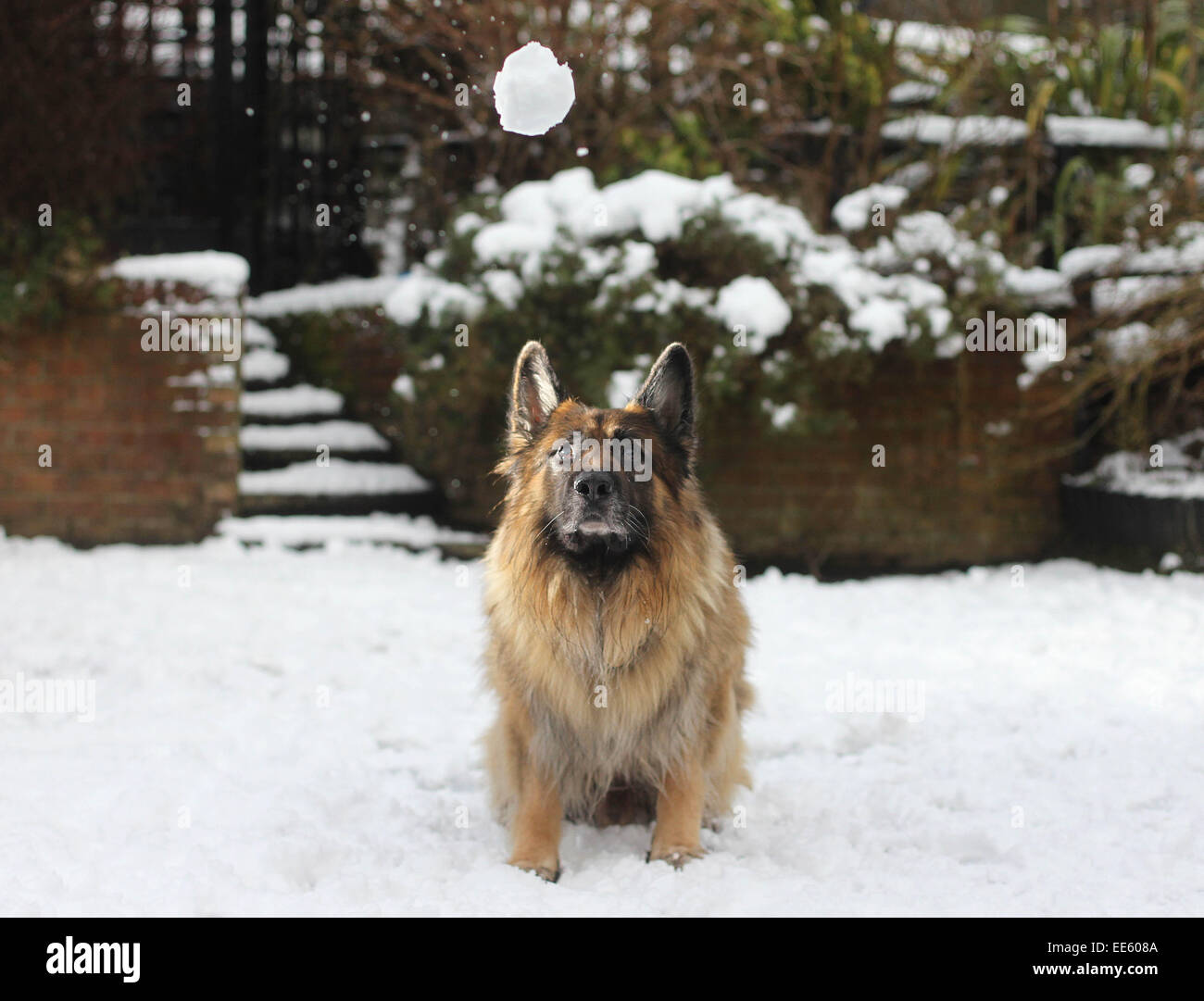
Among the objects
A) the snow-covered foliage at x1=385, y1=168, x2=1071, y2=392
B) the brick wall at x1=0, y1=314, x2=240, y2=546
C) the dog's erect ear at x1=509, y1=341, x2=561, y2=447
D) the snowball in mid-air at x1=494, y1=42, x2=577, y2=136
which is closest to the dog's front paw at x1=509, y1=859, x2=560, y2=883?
the dog's erect ear at x1=509, y1=341, x2=561, y2=447

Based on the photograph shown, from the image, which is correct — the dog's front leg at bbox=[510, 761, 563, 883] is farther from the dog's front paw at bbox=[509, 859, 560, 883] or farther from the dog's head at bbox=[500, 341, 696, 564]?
the dog's head at bbox=[500, 341, 696, 564]

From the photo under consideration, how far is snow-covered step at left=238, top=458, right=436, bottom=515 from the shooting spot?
7.89 metres

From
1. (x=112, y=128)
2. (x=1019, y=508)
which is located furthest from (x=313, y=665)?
(x=112, y=128)

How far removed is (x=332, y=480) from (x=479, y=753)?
4.42 metres

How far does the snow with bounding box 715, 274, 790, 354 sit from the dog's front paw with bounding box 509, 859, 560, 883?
14.3ft

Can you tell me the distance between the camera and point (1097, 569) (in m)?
7.44

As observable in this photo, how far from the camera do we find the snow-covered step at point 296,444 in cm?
832

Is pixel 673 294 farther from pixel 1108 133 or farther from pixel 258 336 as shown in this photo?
pixel 258 336

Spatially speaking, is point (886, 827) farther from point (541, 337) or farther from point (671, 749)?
→ point (541, 337)

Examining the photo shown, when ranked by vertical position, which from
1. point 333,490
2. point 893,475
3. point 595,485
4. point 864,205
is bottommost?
point 333,490

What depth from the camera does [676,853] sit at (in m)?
3.10

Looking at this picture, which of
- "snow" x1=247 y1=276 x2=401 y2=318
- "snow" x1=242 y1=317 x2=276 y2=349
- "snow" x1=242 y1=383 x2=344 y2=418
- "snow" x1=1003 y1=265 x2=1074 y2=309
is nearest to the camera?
Answer: "snow" x1=1003 y1=265 x2=1074 y2=309

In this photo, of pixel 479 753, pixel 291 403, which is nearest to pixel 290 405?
pixel 291 403
